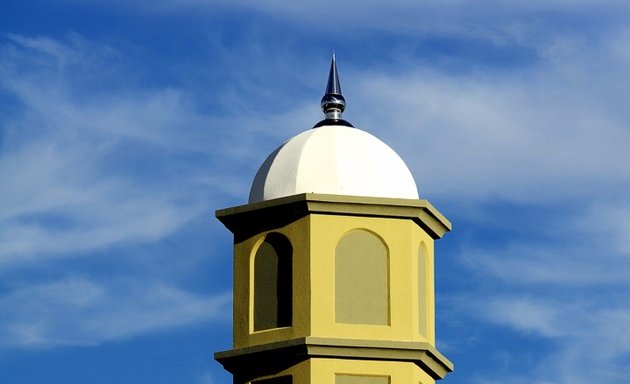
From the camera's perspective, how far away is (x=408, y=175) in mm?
33906

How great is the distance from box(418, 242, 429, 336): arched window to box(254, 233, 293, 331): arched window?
2206 mm

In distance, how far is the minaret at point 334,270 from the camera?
32.4m

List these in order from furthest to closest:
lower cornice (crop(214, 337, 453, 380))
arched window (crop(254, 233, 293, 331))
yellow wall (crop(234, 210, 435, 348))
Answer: arched window (crop(254, 233, 293, 331)), yellow wall (crop(234, 210, 435, 348)), lower cornice (crop(214, 337, 453, 380))

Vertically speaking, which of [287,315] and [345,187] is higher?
[345,187]

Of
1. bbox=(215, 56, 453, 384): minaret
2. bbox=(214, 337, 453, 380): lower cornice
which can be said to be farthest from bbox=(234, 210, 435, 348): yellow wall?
bbox=(214, 337, 453, 380): lower cornice

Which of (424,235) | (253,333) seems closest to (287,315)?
(253,333)

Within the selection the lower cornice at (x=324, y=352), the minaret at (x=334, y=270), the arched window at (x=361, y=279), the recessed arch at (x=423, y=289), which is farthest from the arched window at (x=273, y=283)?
the recessed arch at (x=423, y=289)

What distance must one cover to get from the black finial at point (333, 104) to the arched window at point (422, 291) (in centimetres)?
261

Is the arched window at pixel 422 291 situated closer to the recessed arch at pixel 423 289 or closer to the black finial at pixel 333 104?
the recessed arch at pixel 423 289

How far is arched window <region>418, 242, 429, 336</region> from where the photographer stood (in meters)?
33.4

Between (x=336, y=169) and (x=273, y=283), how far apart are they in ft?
7.02

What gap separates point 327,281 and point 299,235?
0.90 metres

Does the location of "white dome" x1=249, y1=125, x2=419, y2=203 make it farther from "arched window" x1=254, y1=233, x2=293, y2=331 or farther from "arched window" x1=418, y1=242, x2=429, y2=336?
"arched window" x1=418, y1=242, x2=429, y2=336

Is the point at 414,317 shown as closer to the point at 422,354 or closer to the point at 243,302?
the point at 422,354
